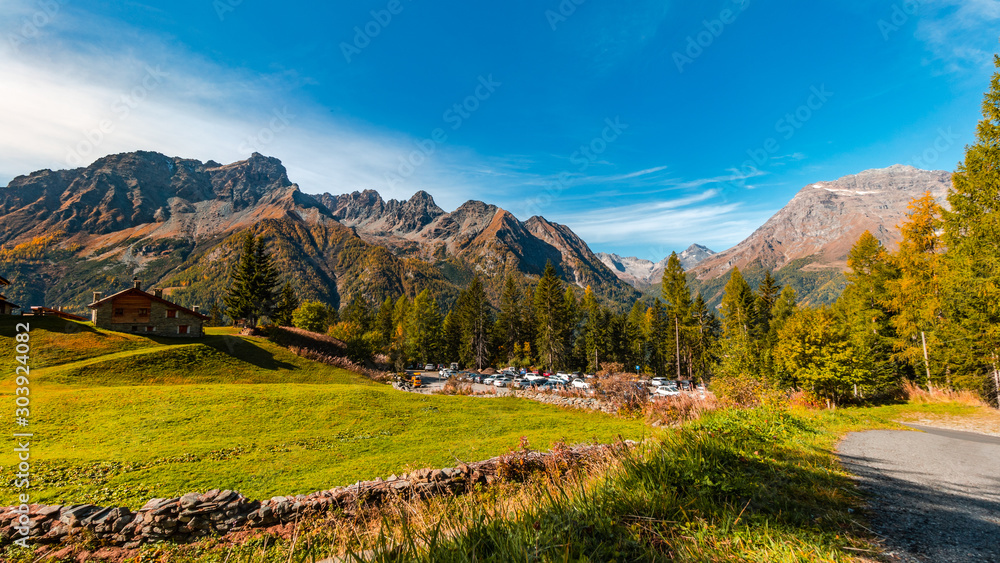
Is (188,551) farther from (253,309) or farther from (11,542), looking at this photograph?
(253,309)

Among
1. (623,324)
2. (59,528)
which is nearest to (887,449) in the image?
(59,528)

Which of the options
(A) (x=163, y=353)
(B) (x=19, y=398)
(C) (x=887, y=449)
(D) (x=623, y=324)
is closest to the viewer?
(C) (x=887, y=449)

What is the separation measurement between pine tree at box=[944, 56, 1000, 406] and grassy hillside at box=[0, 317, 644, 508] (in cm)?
1561

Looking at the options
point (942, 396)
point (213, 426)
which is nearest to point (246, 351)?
point (213, 426)

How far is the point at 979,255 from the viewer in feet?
49.9

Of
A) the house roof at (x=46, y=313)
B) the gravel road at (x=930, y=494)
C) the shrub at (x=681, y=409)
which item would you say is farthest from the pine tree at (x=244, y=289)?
the gravel road at (x=930, y=494)

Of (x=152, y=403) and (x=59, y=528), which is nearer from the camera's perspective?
(x=59, y=528)

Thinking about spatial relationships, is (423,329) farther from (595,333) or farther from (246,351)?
(246,351)

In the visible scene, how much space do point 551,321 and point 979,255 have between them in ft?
153

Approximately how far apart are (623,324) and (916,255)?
46.3m

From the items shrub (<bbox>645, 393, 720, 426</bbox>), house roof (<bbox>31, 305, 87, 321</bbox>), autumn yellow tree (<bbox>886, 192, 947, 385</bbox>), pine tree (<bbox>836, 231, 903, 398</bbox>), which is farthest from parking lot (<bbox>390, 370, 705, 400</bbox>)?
house roof (<bbox>31, 305, 87, 321</bbox>)

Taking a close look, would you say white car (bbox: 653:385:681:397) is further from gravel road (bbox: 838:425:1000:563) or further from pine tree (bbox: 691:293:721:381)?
pine tree (bbox: 691:293:721:381)

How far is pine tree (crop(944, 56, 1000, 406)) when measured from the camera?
14.7m

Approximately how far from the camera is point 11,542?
5.95 metres
